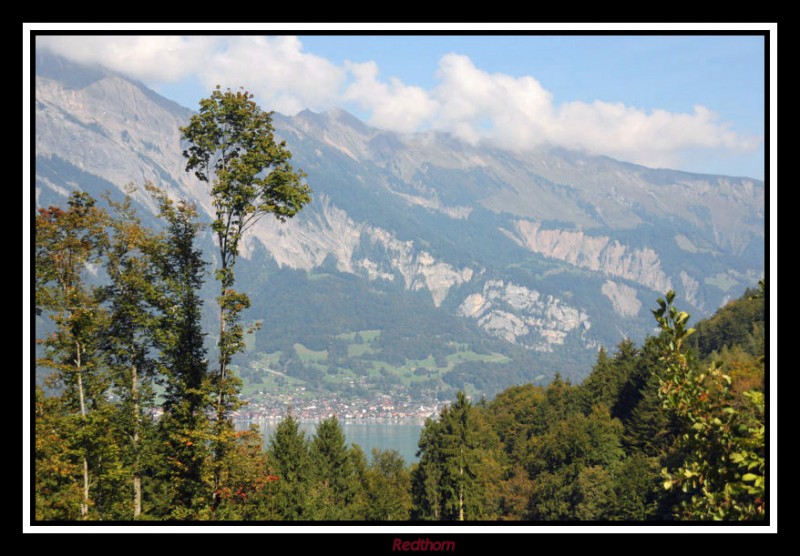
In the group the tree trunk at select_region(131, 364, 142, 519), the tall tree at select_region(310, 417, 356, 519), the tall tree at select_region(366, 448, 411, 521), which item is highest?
the tree trunk at select_region(131, 364, 142, 519)

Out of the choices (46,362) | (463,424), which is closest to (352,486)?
(463,424)

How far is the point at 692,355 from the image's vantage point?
33.1 feet

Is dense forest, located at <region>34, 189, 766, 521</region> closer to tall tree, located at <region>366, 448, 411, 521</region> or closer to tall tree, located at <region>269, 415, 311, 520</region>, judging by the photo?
tall tree, located at <region>269, 415, 311, 520</region>

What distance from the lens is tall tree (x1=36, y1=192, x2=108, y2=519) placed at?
2425 centimetres

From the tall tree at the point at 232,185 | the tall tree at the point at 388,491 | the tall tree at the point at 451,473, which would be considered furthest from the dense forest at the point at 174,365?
the tall tree at the point at 388,491

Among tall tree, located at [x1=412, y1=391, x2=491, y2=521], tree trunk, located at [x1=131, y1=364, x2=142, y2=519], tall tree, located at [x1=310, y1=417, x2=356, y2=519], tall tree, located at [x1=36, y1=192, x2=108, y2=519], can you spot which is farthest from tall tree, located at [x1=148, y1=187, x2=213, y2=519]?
tall tree, located at [x1=310, y1=417, x2=356, y2=519]

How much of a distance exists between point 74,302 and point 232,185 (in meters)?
5.83

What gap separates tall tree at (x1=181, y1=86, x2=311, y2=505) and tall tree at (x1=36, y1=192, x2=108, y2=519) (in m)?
3.74

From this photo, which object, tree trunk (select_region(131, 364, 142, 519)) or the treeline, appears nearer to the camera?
the treeline

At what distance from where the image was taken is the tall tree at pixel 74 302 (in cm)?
2425

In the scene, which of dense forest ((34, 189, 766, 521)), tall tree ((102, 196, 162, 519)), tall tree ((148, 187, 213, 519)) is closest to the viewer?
dense forest ((34, 189, 766, 521))
